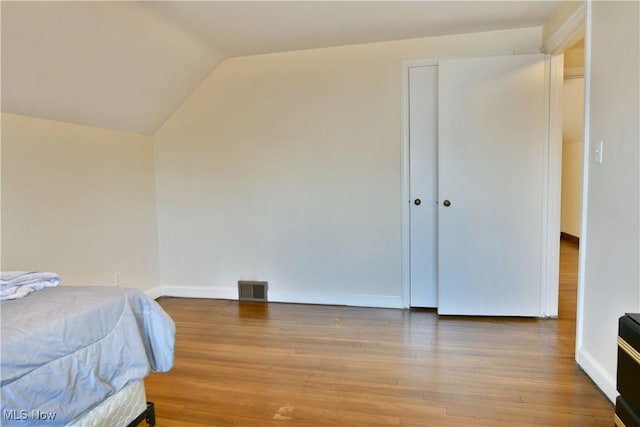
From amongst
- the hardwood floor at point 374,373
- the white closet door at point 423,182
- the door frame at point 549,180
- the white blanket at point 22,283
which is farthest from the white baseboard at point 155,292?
the door frame at point 549,180

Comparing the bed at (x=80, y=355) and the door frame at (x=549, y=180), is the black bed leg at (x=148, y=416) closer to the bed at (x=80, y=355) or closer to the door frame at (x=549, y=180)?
the bed at (x=80, y=355)

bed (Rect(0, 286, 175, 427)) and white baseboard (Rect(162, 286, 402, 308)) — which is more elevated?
bed (Rect(0, 286, 175, 427))

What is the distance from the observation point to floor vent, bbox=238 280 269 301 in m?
3.67

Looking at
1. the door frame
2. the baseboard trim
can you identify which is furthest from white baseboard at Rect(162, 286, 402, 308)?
the baseboard trim

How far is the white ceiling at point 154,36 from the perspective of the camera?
2.17 m

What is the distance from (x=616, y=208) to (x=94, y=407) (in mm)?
2441

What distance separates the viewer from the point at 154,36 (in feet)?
8.84

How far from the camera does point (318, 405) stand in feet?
6.42

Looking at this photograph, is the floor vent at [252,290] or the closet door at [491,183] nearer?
the closet door at [491,183]

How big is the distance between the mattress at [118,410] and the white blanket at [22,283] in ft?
1.84

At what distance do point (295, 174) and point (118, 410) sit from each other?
238 centimetres

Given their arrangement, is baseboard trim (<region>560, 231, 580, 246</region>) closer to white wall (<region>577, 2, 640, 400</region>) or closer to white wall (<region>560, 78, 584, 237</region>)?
white wall (<region>560, 78, 584, 237</region>)
